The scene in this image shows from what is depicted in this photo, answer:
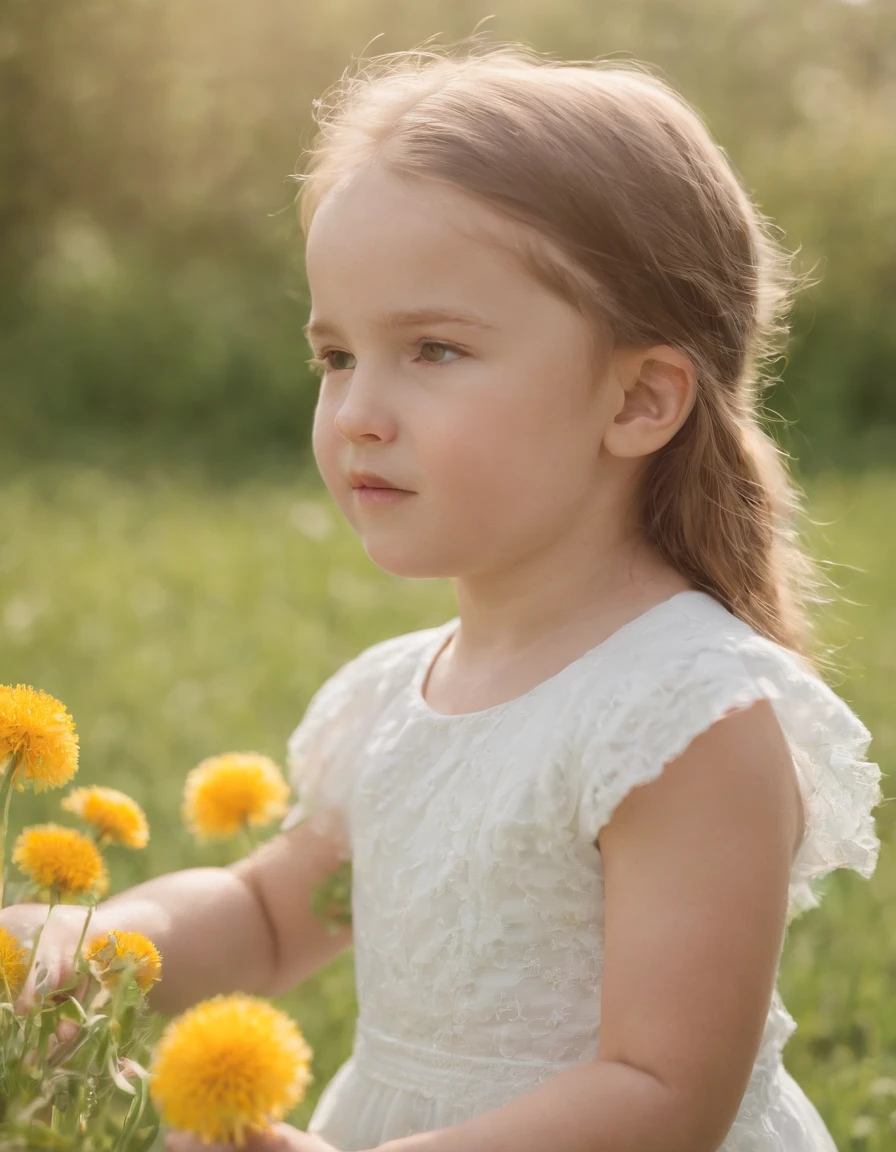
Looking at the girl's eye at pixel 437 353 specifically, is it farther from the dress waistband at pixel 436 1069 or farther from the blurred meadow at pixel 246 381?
the blurred meadow at pixel 246 381

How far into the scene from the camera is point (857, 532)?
4906mm

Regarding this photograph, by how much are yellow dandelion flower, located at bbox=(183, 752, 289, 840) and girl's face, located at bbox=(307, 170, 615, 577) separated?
0.32m

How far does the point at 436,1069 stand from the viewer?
1.34 m

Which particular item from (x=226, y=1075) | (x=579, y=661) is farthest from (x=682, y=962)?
(x=226, y=1075)

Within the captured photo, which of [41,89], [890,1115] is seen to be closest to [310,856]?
[890,1115]

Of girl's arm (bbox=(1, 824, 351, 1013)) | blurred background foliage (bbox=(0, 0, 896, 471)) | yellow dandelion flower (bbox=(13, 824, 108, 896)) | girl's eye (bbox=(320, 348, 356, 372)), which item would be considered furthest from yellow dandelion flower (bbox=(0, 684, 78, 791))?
blurred background foliage (bbox=(0, 0, 896, 471))

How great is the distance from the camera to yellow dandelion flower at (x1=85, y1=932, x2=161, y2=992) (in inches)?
39.9

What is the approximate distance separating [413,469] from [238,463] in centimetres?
530

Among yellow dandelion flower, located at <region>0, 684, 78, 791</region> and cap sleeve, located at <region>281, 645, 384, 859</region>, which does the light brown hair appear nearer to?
cap sleeve, located at <region>281, 645, 384, 859</region>

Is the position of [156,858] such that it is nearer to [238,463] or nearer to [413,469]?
[413,469]

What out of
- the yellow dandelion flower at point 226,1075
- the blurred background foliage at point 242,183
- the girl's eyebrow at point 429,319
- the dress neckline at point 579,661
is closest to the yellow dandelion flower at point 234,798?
the dress neckline at point 579,661

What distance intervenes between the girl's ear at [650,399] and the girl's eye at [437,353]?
166 mm

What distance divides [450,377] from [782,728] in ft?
1.42

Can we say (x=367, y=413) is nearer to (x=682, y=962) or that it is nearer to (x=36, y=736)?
(x=36, y=736)
